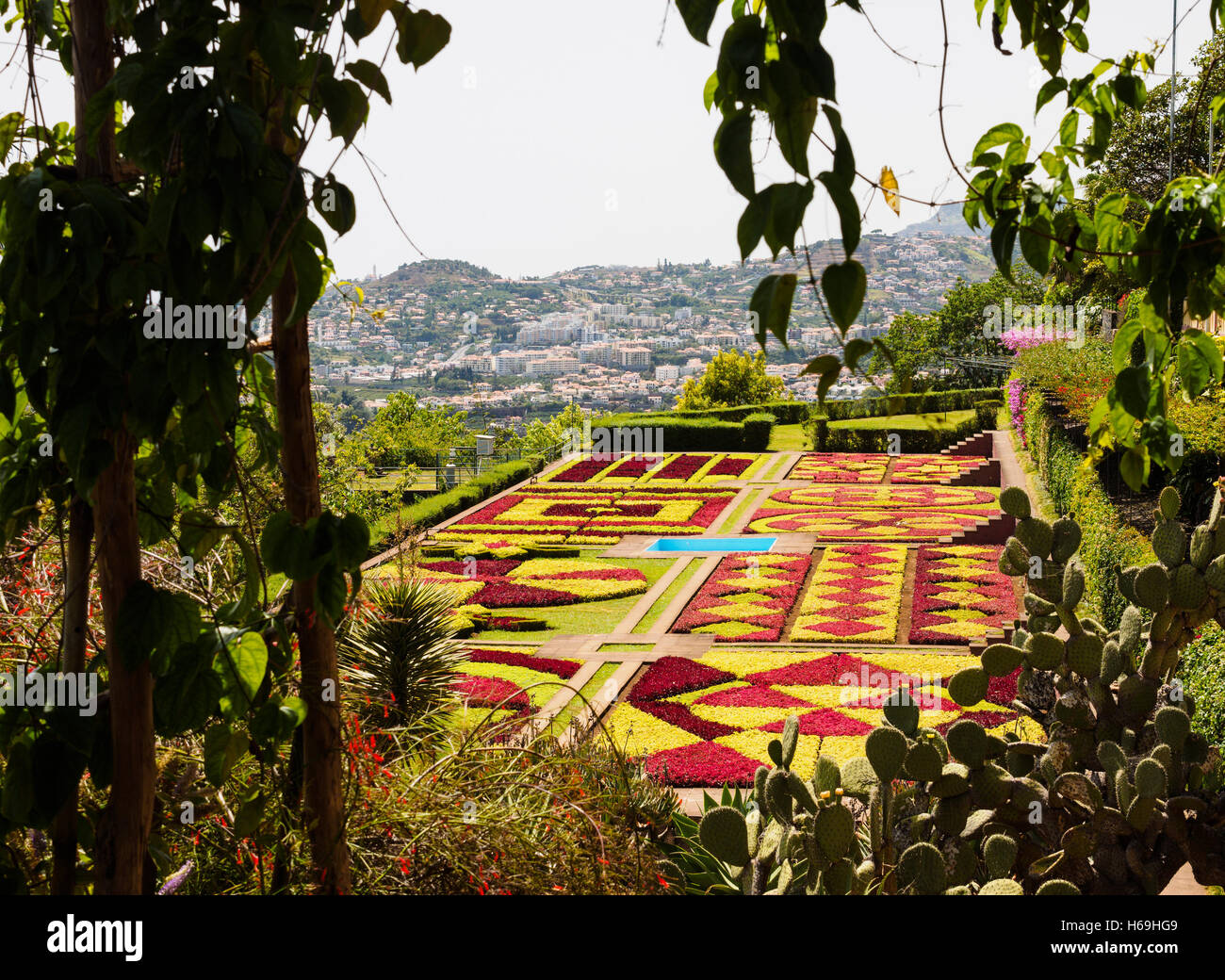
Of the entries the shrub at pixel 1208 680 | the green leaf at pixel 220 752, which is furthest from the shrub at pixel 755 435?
the green leaf at pixel 220 752

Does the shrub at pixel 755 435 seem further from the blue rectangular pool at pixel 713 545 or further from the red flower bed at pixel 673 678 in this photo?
the red flower bed at pixel 673 678

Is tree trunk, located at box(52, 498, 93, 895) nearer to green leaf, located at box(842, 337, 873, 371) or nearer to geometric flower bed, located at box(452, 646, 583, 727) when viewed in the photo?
green leaf, located at box(842, 337, 873, 371)

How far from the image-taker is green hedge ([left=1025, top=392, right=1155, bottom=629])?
8.88 meters

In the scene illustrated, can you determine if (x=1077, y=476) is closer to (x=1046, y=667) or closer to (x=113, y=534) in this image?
(x=1046, y=667)

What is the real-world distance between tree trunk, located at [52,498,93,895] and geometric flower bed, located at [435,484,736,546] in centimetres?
1842

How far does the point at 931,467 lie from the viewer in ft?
92.2

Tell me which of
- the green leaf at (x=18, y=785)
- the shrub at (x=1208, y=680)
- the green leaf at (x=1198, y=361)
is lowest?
the shrub at (x=1208, y=680)

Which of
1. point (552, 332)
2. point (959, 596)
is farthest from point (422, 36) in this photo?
point (552, 332)

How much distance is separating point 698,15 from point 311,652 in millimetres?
1213

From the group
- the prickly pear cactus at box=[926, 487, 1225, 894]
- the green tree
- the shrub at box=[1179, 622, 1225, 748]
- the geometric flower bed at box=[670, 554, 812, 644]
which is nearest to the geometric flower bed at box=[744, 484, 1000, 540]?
the geometric flower bed at box=[670, 554, 812, 644]

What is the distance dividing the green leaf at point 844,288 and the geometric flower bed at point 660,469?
1025 inches

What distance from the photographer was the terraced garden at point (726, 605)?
1059cm

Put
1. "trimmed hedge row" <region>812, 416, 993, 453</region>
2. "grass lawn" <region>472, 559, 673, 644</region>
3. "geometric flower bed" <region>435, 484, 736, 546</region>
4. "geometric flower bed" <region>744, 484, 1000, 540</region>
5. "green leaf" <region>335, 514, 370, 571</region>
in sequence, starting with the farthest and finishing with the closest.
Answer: "trimmed hedge row" <region>812, 416, 993, 453</region>, "geometric flower bed" <region>435, 484, 736, 546</region>, "geometric flower bed" <region>744, 484, 1000, 540</region>, "grass lawn" <region>472, 559, 673, 644</region>, "green leaf" <region>335, 514, 370, 571</region>

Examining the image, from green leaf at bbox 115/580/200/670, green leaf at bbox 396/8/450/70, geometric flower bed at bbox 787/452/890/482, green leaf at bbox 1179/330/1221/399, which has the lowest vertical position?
geometric flower bed at bbox 787/452/890/482
